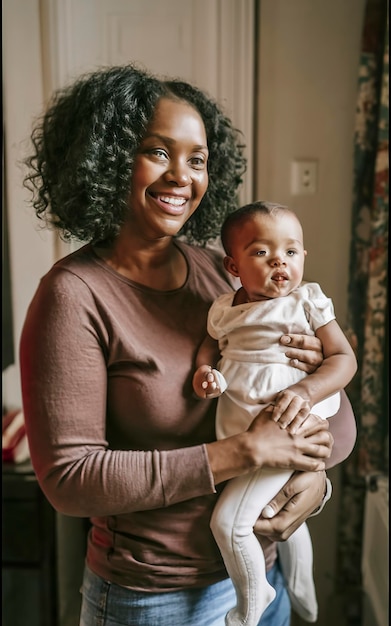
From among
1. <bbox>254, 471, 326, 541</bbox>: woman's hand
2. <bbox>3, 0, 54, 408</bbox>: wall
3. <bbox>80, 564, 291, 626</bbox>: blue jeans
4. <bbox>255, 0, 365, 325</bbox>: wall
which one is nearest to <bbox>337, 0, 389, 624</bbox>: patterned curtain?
<bbox>255, 0, 365, 325</bbox>: wall

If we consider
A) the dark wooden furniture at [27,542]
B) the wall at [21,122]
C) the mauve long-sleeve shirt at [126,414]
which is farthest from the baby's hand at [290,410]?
the dark wooden furniture at [27,542]

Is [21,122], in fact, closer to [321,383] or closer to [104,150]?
[104,150]

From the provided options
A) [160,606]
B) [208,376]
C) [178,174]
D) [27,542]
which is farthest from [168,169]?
[27,542]

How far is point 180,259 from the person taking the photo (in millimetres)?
916

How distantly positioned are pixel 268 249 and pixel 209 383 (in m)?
0.18

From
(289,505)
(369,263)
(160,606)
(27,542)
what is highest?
(369,263)

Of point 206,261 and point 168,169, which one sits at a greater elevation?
point 168,169

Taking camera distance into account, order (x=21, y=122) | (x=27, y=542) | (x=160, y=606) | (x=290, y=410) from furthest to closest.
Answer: (x=27, y=542) < (x=21, y=122) < (x=160, y=606) < (x=290, y=410)

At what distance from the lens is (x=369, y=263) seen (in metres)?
1.08

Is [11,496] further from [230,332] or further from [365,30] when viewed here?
[365,30]

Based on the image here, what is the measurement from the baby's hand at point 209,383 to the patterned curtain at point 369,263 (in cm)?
32

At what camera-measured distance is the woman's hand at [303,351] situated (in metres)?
0.80

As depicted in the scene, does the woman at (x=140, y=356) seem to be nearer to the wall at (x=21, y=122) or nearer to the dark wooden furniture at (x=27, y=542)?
the wall at (x=21, y=122)

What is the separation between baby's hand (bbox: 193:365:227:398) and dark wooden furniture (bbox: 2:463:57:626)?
2.06ft
